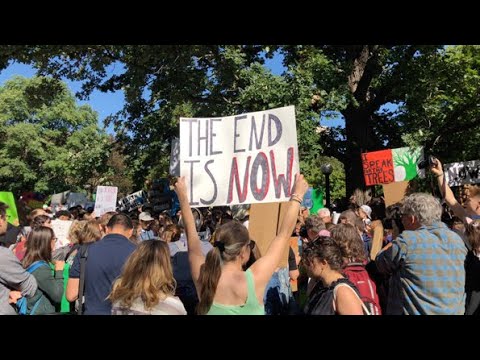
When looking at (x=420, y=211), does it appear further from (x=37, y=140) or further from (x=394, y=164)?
(x=37, y=140)

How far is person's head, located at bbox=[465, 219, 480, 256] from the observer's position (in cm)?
417

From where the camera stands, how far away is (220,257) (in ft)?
9.82

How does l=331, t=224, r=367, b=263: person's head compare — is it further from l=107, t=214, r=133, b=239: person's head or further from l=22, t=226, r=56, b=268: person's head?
l=22, t=226, r=56, b=268: person's head

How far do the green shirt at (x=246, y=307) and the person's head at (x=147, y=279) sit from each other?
1.03 feet

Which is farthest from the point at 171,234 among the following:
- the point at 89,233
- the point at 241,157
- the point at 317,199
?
the point at 317,199

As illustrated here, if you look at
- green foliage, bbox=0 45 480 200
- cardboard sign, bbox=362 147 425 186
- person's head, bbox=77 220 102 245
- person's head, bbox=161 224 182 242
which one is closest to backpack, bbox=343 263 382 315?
person's head, bbox=161 224 182 242

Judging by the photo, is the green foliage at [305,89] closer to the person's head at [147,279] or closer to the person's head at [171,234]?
the person's head at [171,234]

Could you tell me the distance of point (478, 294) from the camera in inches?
149

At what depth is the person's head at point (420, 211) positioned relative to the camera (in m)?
3.54

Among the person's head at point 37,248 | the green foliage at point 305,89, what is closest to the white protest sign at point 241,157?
the person's head at point 37,248

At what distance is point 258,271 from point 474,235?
2.14 metres

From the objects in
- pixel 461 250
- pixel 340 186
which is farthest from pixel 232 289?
pixel 340 186

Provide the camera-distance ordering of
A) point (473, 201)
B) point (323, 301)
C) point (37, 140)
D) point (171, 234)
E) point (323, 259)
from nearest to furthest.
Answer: point (323, 301) < point (323, 259) < point (473, 201) < point (171, 234) < point (37, 140)
